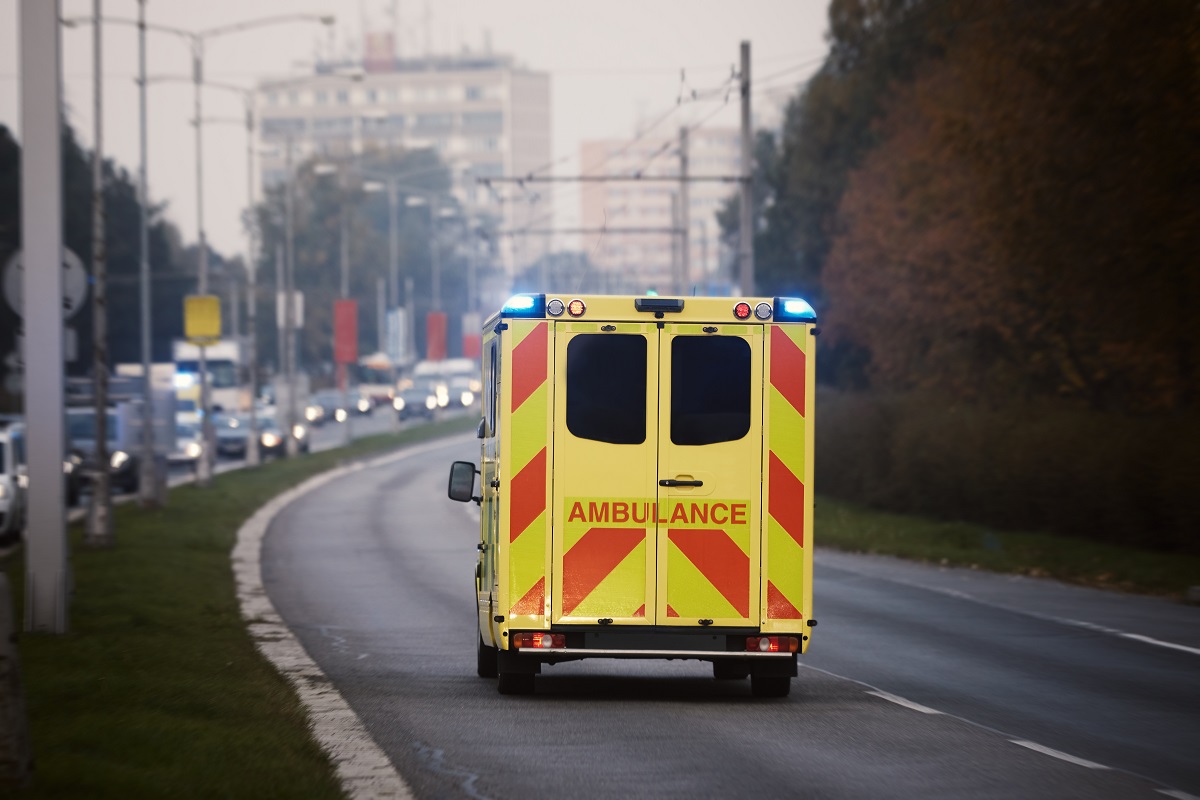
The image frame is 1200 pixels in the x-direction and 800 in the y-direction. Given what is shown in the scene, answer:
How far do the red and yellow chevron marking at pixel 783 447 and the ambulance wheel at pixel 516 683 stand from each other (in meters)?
1.77

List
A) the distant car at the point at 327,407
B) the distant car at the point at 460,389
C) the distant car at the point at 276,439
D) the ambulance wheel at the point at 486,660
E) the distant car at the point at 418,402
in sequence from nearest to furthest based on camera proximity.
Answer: the ambulance wheel at the point at 486,660 < the distant car at the point at 276,439 < the distant car at the point at 327,407 < the distant car at the point at 418,402 < the distant car at the point at 460,389

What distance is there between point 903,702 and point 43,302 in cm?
720

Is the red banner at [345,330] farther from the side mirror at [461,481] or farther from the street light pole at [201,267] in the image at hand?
the side mirror at [461,481]

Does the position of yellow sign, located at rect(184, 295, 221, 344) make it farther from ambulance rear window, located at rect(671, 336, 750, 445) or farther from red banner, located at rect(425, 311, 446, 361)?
red banner, located at rect(425, 311, 446, 361)

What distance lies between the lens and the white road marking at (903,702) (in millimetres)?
11631

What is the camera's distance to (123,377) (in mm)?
55375

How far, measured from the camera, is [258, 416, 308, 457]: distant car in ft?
199

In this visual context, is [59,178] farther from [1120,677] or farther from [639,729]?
[1120,677]

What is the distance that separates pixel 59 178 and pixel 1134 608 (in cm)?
→ 1187

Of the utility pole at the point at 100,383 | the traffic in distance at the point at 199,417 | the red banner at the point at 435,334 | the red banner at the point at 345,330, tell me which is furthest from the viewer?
the red banner at the point at 435,334

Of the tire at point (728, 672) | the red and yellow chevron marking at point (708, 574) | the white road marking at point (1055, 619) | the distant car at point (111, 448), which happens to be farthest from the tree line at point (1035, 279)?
the distant car at point (111, 448)

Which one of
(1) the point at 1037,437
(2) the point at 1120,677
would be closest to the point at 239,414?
(1) the point at 1037,437

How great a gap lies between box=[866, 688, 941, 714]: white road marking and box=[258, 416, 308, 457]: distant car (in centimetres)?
4820

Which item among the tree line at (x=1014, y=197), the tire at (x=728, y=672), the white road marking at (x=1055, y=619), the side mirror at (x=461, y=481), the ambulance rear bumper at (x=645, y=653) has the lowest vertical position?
the white road marking at (x=1055, y=619)
